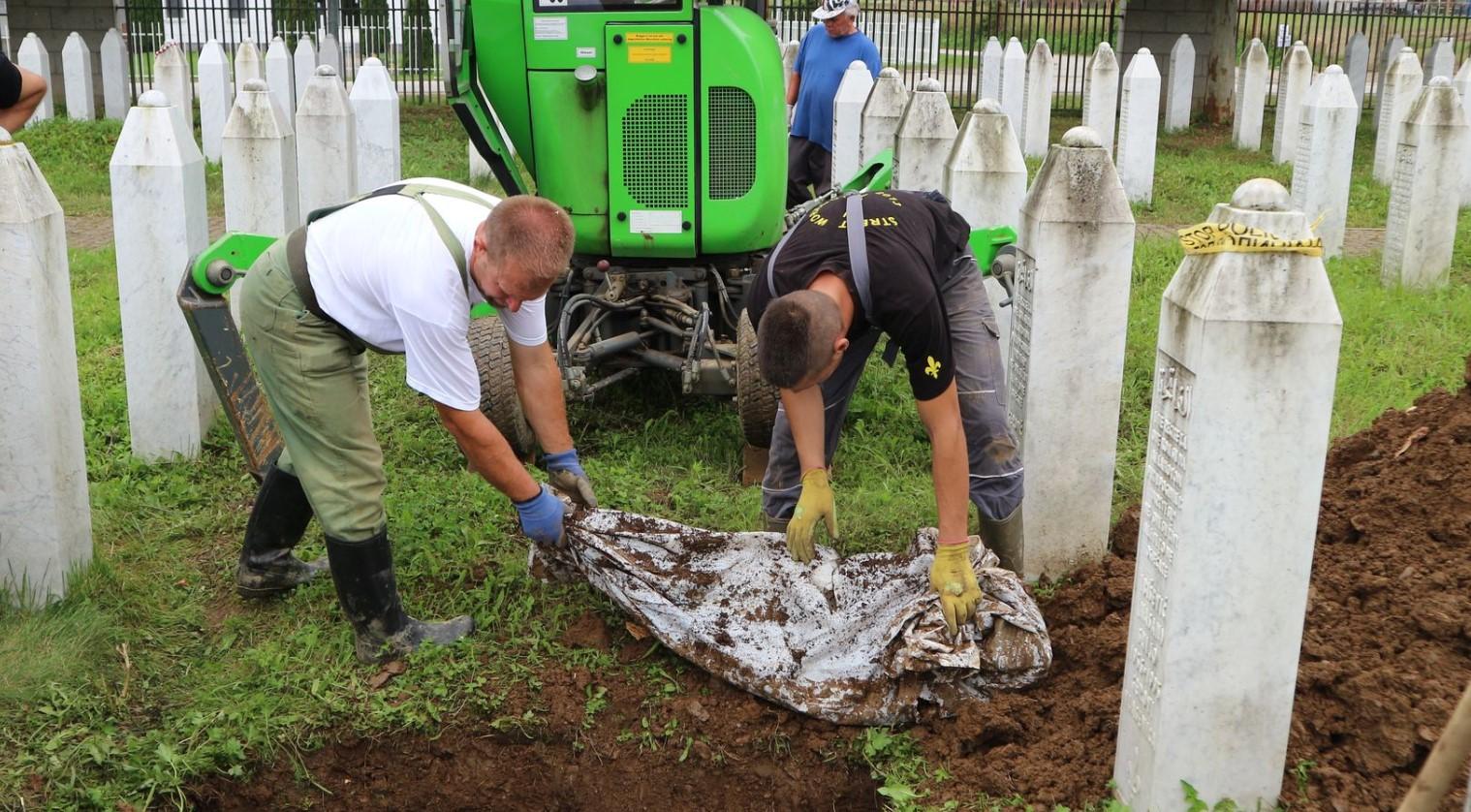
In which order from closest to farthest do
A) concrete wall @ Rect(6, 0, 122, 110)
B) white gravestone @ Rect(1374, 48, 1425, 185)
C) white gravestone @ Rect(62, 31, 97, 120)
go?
white gravestone @ Rect(1374, 48, 1425, 185) < white gravestone @ Rect(62, 31, 97, 120) < concrete wall @ Rect(6, 0, 122, 110)

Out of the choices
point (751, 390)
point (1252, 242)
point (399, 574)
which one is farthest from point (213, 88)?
point (1252, 242)

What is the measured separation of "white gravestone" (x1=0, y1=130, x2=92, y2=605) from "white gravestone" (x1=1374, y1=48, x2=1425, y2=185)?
40.3ft

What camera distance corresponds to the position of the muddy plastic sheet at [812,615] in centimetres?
406

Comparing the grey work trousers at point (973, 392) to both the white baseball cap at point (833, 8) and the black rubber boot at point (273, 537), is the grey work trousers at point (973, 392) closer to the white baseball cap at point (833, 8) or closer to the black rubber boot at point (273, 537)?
the black rubber boot at point (273, 537)

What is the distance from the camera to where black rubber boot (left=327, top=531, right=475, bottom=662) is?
4.36 meters

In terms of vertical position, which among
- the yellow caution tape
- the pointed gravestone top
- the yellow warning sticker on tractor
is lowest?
the yellow caution tape

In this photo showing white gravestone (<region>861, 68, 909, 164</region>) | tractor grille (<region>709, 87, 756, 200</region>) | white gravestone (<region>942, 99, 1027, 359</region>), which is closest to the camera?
white gravestone (<region>942, 99, 1027, 359</region>)

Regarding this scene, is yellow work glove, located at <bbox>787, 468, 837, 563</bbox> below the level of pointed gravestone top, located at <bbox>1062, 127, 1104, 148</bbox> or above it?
below

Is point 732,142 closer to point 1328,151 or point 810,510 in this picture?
point 810,510

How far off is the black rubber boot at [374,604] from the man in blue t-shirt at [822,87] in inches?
249

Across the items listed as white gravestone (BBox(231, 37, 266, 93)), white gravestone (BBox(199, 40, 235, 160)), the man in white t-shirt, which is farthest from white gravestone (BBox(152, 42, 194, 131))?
the man in white t-shirt

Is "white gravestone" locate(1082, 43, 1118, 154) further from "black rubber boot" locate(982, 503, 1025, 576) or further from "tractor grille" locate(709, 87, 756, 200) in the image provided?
"black rubber boot" locate(982, 503, 1025, 576)

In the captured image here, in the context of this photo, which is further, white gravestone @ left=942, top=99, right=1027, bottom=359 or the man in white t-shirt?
white gravestone @ left=942, top=99, right=1027, bottom=359

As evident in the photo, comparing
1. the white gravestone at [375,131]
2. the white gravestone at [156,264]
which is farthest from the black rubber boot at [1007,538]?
the white gravestone at [375,131]
